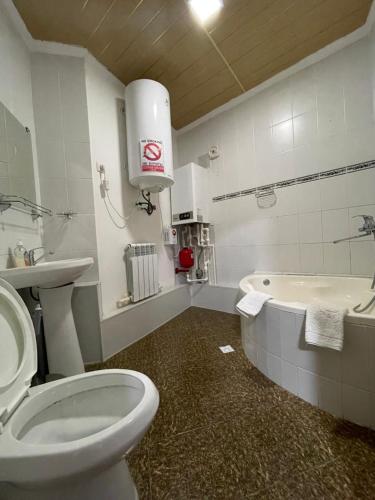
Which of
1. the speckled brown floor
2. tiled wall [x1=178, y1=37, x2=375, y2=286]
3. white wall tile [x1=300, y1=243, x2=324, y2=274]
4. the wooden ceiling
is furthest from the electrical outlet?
the speckled brown floor

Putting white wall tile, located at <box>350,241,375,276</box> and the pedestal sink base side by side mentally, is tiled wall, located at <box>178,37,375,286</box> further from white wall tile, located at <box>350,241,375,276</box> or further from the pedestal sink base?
the pedestal sink base

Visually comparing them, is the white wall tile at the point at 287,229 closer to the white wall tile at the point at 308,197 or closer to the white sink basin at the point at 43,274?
the white wall tile at the point at 308,197

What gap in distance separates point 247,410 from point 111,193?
1747mm

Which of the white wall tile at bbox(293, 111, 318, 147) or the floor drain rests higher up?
the white wall tile at bbox(293, 111, 318, 147)

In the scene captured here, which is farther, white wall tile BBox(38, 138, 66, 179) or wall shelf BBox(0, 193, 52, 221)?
white wall tile BBox(38, 138, 66, 179)

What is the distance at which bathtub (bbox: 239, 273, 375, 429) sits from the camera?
2.80 ft

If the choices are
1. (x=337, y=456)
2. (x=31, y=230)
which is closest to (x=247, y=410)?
(x=337, y=456)

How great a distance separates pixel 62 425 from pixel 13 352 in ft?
1.02

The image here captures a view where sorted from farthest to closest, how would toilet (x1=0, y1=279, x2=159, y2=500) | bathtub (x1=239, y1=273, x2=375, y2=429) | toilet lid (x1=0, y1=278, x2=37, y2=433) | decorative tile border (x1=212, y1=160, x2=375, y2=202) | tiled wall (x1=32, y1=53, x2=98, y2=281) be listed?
decorative tile border (x1=212, y1=160, x2=375, y2=202) < tiled wall (x1=32, y1=53, x2=98, y2=281) < bathtub (x1=239, y1=273, x2=375, y2=429) < toilet lid (x1=0, y1=278, x2=37, y2=433) < toilet (x1=0, y1=279, x2=159, y2=500)

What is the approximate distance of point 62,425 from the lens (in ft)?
2.27

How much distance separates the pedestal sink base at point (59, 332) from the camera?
1150mm

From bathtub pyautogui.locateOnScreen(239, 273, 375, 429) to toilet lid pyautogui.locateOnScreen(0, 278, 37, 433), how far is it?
1.14 m

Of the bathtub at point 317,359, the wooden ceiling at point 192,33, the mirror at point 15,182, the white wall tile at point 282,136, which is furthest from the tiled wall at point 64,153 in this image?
the white wall tile at point 282,136

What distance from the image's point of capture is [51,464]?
0.46 m
